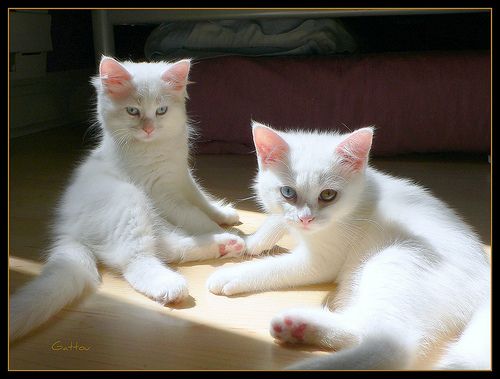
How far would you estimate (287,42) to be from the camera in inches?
111

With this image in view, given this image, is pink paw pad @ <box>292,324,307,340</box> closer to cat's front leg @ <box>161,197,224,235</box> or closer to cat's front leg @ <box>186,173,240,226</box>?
cat's front leg @ <box>161,197,224,235</box>

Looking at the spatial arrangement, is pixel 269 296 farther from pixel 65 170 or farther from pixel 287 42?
pixel 287 42

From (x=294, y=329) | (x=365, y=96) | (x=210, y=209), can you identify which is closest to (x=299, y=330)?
(x=294, y=329)

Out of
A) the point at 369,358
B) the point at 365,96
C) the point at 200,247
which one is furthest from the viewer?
the point at 365,96

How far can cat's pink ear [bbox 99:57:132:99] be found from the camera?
1689 millimetres

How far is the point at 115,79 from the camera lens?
5.65ft

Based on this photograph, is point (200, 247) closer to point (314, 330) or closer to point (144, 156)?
point (144, 156)

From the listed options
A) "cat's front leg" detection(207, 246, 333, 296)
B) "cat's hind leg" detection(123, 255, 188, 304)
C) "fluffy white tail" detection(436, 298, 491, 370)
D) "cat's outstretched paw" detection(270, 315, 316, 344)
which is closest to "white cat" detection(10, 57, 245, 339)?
"cat's hind leg" detection(123, 255, 188, 304)

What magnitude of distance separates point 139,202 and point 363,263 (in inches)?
26.7

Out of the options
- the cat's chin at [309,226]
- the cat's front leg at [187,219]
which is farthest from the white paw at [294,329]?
the cat's front leg at [187,219]

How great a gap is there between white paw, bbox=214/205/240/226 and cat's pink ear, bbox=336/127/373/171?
0.61 meters

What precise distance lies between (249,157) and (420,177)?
81cm

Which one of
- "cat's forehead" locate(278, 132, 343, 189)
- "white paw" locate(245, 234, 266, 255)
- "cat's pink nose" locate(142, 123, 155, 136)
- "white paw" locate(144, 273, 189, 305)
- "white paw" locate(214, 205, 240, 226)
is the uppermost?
"cat's pink nose" locate(142, 123, 155, 136)

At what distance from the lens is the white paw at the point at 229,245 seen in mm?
1649
